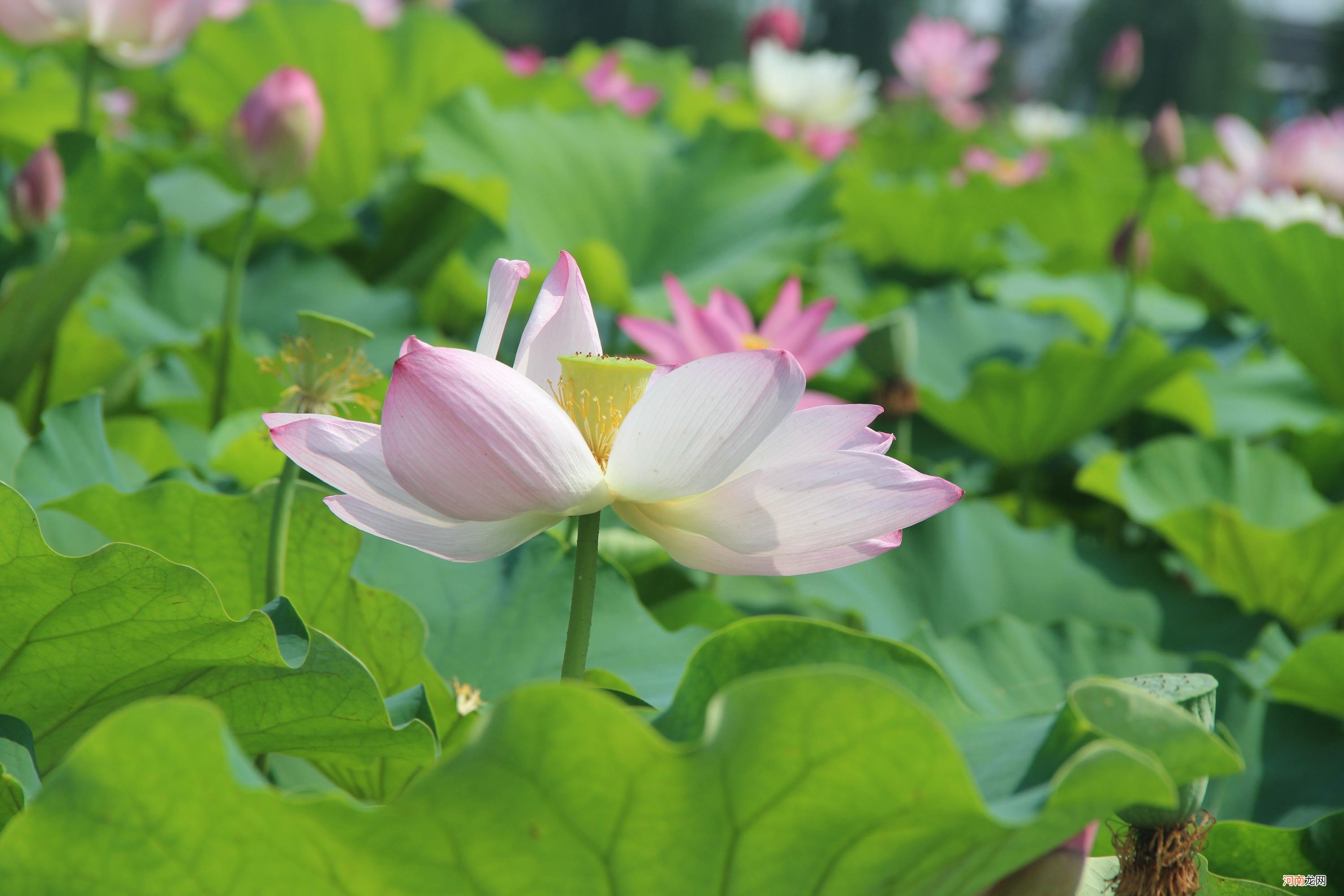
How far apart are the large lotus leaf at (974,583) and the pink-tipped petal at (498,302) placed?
669 millimetres

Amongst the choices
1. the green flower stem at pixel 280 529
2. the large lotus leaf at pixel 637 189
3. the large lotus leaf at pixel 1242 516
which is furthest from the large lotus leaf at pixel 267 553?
the large lotus leaf at pixel 637 189

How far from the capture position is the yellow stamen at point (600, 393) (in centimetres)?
55

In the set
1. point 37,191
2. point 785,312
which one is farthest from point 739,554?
point 37,191

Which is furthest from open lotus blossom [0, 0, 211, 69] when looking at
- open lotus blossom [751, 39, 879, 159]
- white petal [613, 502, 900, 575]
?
open lotus blossom [751, 39, 879, 159]

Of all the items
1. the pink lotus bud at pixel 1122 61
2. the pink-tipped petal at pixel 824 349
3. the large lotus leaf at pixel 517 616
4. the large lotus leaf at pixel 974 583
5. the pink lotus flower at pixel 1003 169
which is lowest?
the pink lotus flower at pixel 1003 169

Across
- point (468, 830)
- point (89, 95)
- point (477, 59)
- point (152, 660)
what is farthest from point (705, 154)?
point (468, 830)

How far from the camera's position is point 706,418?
499mm

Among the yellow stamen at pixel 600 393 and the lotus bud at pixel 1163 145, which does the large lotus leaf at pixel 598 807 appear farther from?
the lotus bud at pixel 1163 145

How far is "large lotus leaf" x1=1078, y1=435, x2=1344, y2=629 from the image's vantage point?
49.6 inches

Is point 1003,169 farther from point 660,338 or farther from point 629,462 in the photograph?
point 629,462

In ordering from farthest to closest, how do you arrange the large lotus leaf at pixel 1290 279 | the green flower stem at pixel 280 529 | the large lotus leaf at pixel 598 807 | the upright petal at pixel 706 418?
the large lotus leaf at pixel 1290 279, the green flower stem at pixel 280 529, the upright petal at pixel 706 418, the large lotus leaf at pixel 598 807

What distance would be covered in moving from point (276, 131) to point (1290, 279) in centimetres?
147

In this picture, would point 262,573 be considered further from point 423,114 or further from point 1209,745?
point 423,114

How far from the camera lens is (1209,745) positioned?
1.39 feet
